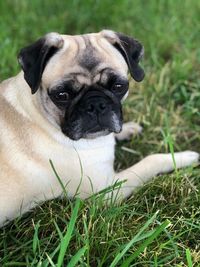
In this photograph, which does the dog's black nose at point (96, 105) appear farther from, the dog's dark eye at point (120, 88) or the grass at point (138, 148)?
the grass at point (138, 148)

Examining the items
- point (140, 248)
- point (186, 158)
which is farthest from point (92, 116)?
point (186, 158)

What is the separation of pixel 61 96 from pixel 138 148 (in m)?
1.22

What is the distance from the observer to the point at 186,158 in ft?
12.9

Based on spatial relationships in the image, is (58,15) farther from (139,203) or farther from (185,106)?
(139,203)

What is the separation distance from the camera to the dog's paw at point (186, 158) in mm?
3900

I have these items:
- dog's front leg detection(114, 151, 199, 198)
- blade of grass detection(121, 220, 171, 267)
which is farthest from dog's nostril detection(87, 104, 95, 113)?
blade of grass detection(121, 220, 171, 267)

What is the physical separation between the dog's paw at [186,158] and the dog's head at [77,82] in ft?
2.57

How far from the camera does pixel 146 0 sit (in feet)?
Result: 18.6

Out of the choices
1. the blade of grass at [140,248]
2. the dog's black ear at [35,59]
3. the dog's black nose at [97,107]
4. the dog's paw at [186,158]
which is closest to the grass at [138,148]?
the blade of grass at [140,248]

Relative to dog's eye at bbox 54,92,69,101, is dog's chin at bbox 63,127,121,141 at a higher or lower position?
lower

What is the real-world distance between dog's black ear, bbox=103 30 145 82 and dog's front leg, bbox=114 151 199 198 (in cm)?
69

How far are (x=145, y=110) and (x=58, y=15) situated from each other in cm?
156

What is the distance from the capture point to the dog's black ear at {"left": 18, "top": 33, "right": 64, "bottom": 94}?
314 cm

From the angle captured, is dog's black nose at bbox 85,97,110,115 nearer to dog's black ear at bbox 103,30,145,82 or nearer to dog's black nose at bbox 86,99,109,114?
dog's black nose at bbox 86,99,109,114
